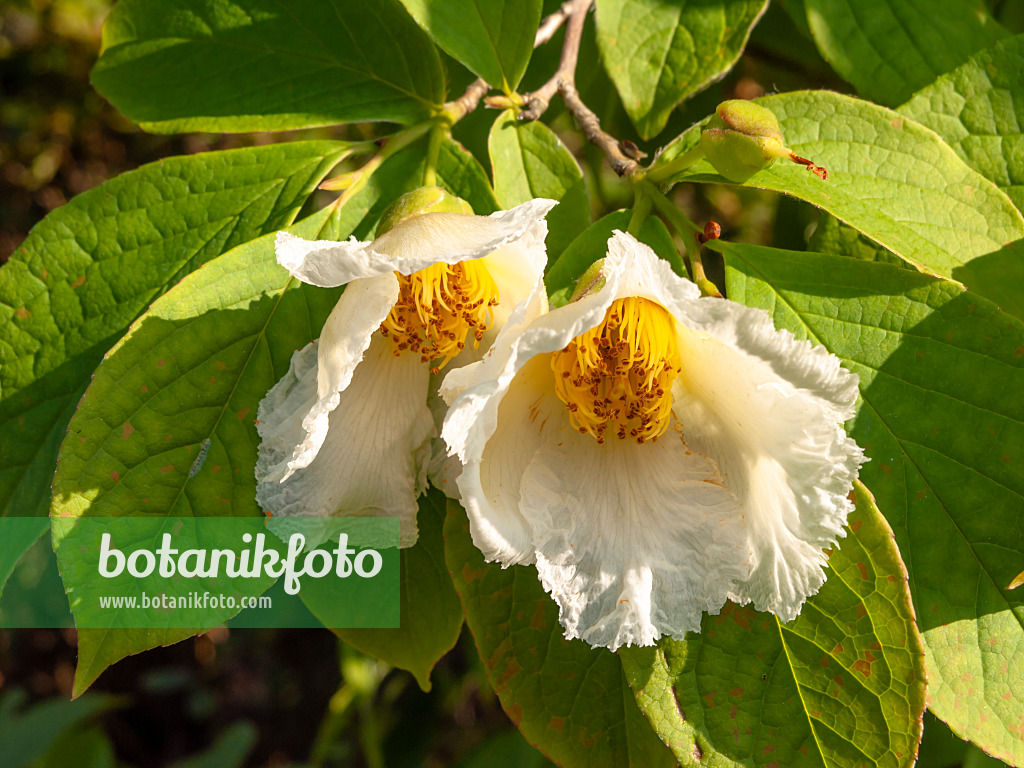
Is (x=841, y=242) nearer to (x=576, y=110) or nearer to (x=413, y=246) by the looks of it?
(x=576, y=110)

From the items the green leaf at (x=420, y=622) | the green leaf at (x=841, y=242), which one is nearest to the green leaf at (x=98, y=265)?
the green leaf at (x=420, y=622)

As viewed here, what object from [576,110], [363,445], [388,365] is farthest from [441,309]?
[576,110]

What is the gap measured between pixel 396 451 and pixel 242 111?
2.04ft

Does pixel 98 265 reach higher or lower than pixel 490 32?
lower

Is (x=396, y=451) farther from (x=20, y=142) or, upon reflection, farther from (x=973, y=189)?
(x=20, y=142)

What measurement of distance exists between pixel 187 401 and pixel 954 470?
0.97 m

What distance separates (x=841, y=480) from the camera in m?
0.86

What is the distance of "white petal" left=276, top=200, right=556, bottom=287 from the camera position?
857 mm

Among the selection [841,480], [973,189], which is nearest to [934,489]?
[841,480]

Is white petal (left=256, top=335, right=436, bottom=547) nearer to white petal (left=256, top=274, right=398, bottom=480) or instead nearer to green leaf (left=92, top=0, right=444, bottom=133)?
white petal (left=256, top=274, right=398, bottom=480)

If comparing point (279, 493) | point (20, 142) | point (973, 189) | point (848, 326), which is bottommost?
point (20, 142)

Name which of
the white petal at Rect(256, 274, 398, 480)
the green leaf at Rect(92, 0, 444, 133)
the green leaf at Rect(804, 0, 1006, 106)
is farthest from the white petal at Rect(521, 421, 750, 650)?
the green leaf at Rect(804, 0, 1006, 106)

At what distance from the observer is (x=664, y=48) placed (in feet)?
4.01

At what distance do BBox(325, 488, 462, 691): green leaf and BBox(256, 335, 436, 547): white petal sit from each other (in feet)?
0.61
